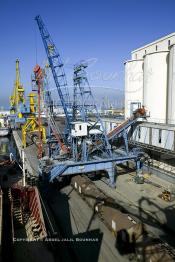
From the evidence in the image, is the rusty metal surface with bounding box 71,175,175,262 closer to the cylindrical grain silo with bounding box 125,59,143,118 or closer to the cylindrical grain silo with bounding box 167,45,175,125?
the cylindrical grain silo with bounding box 167,45,175,125

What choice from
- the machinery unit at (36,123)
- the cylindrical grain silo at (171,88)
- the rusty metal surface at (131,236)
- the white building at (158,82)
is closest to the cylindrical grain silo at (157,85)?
the white building at (158,82)

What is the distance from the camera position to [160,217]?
21016mm

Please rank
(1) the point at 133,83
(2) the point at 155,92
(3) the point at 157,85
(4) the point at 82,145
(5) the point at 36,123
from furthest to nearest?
(5) the point at 36,123
(1) the point at 133,83
(2) the point at 155,92
(3) the point at 157,85
(4) the point at 82,145

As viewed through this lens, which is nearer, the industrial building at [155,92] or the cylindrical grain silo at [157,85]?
the industrial building at [155,92]

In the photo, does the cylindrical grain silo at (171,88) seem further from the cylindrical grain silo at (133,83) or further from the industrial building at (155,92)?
the cylindrical grain silo at (133,83)

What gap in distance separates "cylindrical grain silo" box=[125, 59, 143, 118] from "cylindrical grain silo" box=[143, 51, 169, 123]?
16.8 feet

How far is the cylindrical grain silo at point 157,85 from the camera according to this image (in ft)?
125

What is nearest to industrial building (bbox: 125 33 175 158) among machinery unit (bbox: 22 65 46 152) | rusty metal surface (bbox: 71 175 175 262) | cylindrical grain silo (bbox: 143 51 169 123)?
cylindrical grain silo (bbox: 143 51 169 123)

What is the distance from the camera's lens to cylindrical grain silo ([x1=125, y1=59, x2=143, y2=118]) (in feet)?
147

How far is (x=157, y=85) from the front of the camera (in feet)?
127

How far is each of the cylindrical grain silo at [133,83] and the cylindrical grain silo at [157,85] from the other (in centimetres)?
512

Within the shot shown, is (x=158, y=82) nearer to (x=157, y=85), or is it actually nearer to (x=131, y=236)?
(x=157, y=85)

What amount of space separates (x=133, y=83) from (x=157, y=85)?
7.77 m

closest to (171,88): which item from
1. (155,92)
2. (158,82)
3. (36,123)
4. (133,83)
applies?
(158,82)
